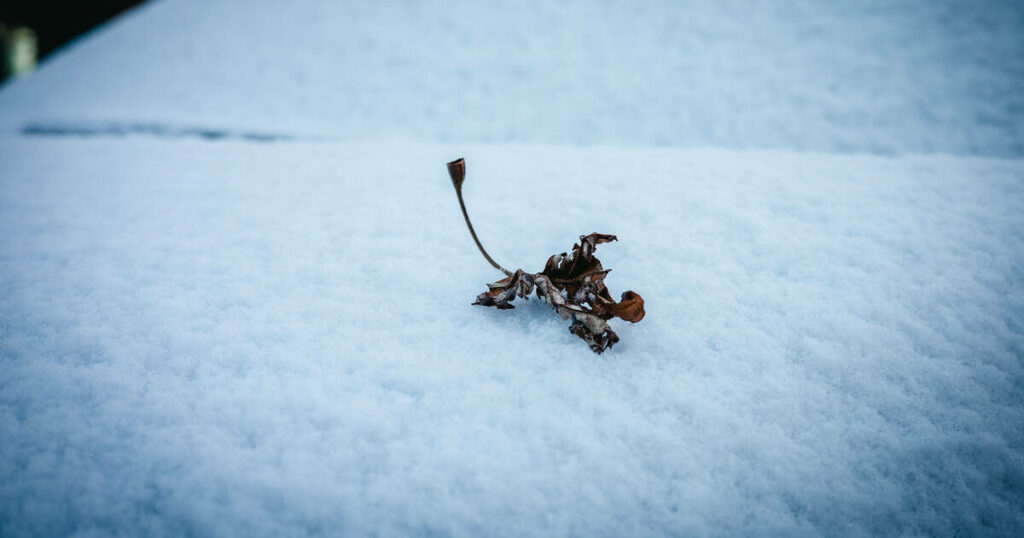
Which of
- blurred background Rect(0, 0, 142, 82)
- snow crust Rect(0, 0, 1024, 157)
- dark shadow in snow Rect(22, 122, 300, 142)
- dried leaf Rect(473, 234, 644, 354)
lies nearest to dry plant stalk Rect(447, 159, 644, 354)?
dried leaf Rect(473, 234, 644, 354)

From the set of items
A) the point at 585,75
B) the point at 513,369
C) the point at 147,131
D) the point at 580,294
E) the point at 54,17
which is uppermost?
the point at 54,17

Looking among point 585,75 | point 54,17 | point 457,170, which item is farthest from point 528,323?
point 54,17

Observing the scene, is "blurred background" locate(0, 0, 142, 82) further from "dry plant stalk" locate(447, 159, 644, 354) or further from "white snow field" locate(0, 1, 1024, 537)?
"dry plant stalk" locate(447, 159, 644, 354)

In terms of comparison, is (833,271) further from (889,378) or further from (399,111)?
(399,111)

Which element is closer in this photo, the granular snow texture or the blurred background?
the granular snow texture

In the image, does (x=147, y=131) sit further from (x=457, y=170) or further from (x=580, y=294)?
(x=580, y=294)
